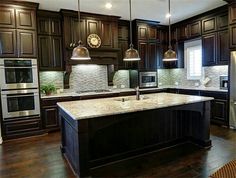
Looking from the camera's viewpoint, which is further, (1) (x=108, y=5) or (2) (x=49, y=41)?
(2) (x=49, y=41)

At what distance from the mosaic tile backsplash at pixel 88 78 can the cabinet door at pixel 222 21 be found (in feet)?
11.1

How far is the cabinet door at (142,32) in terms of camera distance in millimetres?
5820

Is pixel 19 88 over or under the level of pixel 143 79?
under

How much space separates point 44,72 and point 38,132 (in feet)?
5.35

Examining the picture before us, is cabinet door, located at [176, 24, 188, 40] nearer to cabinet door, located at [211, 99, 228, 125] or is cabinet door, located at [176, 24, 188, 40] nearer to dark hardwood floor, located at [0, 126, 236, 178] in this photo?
cabinet door, located at [211, 99, 228, 125]

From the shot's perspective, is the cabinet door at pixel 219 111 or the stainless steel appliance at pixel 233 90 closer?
the stainless steel appliance at pixel 233 90

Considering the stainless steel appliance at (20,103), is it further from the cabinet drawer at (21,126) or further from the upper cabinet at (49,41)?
the upper cabinet at (49,41)

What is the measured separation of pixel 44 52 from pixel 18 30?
0.80m

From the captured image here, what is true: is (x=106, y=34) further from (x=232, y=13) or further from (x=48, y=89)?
(x=232, y=13)

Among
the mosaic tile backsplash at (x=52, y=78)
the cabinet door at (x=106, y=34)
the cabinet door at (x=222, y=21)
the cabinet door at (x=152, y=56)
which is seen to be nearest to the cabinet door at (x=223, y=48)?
the cabinet door at (x=222, y=21)

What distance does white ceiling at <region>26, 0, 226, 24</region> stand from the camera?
4.25 m

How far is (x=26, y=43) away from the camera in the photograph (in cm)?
421

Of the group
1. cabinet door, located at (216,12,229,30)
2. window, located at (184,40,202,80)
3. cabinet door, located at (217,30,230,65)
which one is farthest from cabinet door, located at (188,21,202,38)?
cabinet door, located at (217,30,230,65)

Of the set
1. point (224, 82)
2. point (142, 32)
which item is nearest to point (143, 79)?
point (142, 32)
